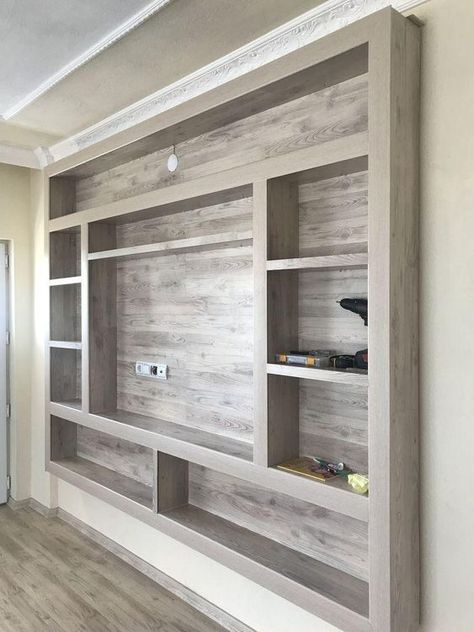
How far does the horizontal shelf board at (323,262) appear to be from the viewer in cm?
180

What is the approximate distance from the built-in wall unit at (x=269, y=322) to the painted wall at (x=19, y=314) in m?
0.72

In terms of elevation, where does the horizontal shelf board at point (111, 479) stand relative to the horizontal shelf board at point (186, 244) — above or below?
below

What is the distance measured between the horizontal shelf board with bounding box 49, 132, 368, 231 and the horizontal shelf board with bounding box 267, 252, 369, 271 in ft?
1.10

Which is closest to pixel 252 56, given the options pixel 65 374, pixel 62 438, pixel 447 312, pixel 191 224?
pixel 191 224

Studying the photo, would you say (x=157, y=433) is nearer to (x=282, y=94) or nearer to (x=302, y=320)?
(x=302, y=320)

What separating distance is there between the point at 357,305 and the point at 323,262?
0.21m

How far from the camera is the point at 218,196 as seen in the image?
8.06ft

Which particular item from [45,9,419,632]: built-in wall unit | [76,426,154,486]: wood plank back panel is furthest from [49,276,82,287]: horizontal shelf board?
[76,426,154,486]: wood plank back panel

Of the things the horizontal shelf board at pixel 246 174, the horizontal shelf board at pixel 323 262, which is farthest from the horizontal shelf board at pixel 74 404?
the horizontal shelf board at pixel 323 262

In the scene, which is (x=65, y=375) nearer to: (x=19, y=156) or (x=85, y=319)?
(x=85, y=319)

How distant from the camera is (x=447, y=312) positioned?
1.77m

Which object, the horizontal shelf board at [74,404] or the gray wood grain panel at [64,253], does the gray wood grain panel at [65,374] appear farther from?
the gray wood grain panel at [64,253]

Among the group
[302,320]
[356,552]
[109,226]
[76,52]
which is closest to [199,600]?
[356,552]

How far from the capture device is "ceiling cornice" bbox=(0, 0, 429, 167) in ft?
6.55
